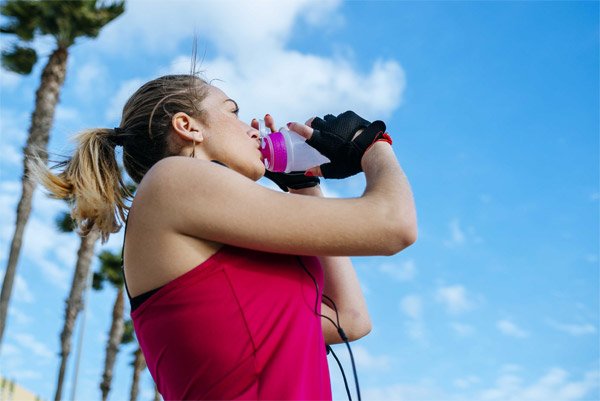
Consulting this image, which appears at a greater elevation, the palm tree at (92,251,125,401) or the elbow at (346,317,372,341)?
the palm tree at (92,251,125,401)

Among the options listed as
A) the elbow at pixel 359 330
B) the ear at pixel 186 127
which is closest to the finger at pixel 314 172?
the ear at pixel 186 127

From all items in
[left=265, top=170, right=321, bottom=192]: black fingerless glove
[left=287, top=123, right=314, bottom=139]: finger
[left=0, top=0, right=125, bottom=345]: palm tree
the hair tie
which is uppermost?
[left=0, top=0, right=125, bottom=345]: palm tree

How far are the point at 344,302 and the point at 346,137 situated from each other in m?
0.72

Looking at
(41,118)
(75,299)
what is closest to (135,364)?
(75,299)

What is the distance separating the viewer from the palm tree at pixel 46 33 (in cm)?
1762

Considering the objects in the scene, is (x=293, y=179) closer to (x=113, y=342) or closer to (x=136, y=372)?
(x=113, y=342)

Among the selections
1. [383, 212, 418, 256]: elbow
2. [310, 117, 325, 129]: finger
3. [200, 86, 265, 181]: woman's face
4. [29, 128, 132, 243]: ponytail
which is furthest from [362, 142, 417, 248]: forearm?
[29, 128, 132, 243]: ponytail

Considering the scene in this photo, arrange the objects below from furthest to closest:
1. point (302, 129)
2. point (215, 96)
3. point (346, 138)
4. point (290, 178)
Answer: point (290, 178), point (215, 96), point (302, 129), point (346, 138)

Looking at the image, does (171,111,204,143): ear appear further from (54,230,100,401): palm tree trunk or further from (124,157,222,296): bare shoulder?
(54,230,100,401): palm tree trunk

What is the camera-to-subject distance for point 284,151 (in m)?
2.82

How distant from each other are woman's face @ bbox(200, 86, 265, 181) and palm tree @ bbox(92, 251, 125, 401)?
2014 centimetres

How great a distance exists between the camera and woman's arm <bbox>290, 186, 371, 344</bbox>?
2803 mm

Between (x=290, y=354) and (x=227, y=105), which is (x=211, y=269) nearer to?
(x=290, y=354)

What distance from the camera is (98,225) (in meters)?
2.76
